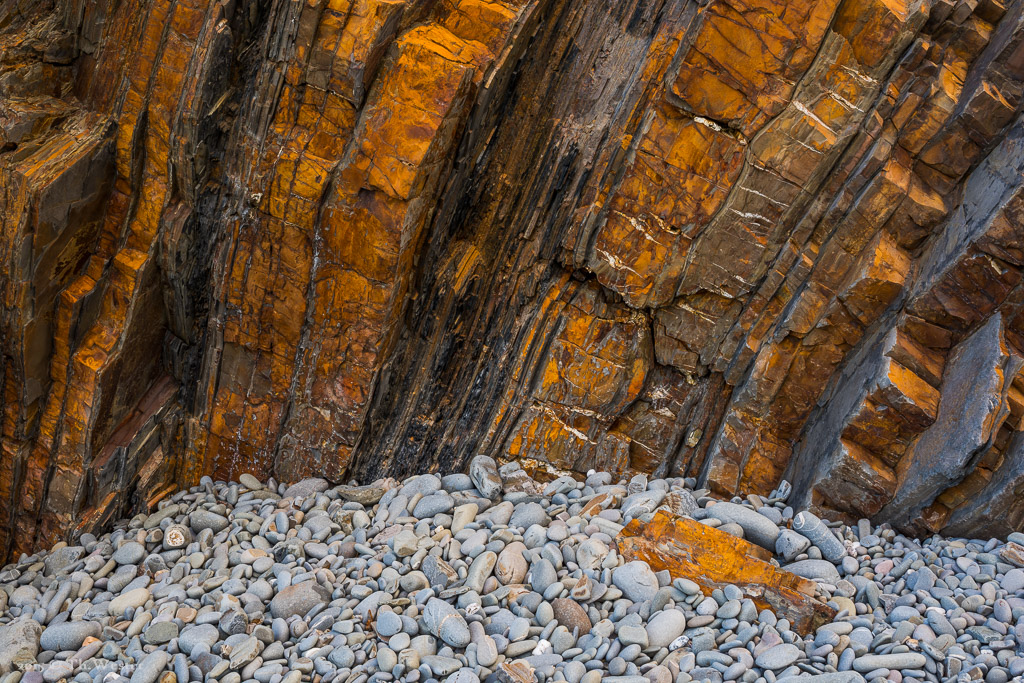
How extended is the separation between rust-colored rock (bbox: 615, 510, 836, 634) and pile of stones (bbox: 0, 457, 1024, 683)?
0.37 ft

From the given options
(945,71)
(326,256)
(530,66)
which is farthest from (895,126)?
(326,256)

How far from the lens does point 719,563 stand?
534 centimetres

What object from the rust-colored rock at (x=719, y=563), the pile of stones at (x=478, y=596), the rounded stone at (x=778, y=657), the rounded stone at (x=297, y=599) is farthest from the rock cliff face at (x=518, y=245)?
the rounded stone at (x=778, y=657)

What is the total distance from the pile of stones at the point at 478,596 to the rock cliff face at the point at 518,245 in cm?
50

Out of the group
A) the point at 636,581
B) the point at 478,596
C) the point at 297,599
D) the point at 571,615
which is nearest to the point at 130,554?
the point at 297,599

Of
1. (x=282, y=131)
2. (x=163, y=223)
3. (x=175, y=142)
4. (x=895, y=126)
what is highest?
(x=895, y=126)

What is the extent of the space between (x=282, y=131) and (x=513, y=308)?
8.26 ft

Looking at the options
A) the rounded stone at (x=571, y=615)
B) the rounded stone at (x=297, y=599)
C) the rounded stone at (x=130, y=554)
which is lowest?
the rounded stone at (x=130, y=554)

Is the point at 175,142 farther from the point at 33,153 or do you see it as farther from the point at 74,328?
the point at 74,328

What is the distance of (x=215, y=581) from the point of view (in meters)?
5.61

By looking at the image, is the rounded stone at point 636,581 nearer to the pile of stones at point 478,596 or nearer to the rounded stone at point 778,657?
the pile of stones at point 478,596

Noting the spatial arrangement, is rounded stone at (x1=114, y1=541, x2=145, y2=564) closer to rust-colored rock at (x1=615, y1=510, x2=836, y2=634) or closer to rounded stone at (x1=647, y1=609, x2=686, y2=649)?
rust-colored rock at (x1=615, y1=510, x2=836, y2=634)

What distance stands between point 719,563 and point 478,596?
5.88 feet

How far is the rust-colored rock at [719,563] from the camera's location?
16.5 feet
